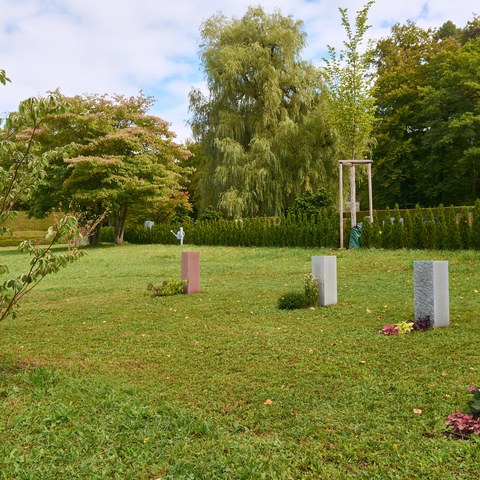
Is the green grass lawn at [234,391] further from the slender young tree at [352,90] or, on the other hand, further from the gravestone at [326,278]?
the slender young tree at [352,90]

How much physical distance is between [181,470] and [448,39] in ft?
112

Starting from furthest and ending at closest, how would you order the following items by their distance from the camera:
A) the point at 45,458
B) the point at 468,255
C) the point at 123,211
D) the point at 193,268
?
the point at 123,211 < the point at 468,255 < the point at 193,268 < the point at 45,458

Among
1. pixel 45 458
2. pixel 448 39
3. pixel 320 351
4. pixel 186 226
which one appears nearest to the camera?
pixel 45 458

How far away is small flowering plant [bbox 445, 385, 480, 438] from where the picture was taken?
9.46 ft

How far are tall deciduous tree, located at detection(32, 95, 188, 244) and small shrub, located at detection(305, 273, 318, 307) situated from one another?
17.7 metres

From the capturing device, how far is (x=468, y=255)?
11203mm

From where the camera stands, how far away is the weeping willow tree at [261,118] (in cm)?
2250

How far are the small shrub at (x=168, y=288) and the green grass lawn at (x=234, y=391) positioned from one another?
94 centimetres

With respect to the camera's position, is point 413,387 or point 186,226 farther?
point 186,226

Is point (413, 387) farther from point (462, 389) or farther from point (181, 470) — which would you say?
point (181, 470)

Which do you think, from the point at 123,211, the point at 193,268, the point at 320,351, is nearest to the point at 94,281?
the point at 193,268

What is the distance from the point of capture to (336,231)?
16.0 meters

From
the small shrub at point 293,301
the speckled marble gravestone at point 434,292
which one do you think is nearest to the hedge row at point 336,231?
the small shrub at point 293,301

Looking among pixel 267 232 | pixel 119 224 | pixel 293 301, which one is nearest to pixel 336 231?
pixel 267 232
